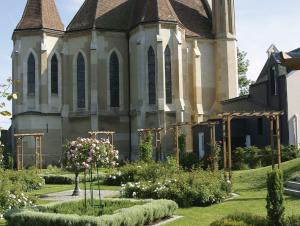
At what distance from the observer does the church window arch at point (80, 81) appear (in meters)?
42.3

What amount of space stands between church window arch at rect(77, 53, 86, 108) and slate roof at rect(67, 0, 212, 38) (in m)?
2.83

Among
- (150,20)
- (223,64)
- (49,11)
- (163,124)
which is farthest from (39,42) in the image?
(223,64)

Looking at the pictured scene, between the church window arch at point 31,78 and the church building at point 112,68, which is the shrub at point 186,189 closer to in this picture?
the church building at point 112,68

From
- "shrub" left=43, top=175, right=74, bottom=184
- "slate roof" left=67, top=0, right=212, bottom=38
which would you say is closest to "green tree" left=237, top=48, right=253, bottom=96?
"slate roof" left=67, top=0, right=212, bottom=38

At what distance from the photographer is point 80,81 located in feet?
140

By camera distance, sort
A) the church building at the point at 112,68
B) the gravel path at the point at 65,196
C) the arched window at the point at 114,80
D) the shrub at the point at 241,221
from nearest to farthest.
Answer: the shrub at the point at 241,221 → the gravel path at the point at 65,196 → the church building at the point at 112,68 → the arched window at the point at 114,80

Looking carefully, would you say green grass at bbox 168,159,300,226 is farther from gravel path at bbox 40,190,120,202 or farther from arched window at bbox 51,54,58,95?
arched window at bbox 51,54,58,95

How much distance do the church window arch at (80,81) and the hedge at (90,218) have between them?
2953 centimetres

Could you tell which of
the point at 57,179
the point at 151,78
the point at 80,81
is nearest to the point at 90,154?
the point at 57,179

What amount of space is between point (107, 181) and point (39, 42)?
805 inches

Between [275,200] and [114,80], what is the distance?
31.9 metres

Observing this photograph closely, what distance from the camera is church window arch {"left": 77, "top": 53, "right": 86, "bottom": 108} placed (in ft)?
139

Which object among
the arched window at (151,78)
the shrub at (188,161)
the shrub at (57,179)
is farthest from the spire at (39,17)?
the shrub at (188,161)

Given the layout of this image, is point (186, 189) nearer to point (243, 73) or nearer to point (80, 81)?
point (80, 81)
